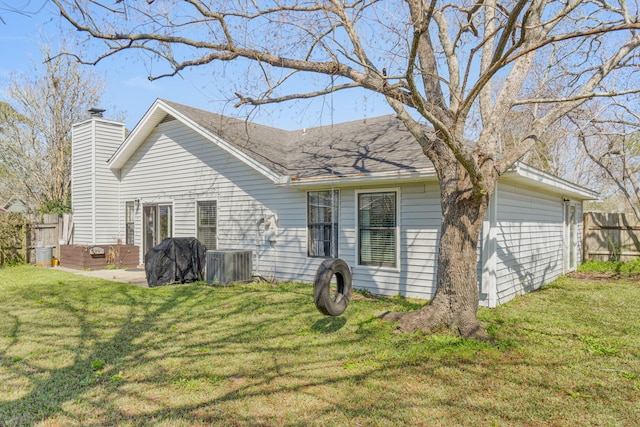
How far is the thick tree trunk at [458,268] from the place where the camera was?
5.46 m

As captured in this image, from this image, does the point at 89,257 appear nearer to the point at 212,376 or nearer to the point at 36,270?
the point at 36,270

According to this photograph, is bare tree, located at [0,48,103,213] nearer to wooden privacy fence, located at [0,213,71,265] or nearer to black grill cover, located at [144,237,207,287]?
wooden privacy fence, located at [0,213,71,265]

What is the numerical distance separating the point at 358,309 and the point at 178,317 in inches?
113

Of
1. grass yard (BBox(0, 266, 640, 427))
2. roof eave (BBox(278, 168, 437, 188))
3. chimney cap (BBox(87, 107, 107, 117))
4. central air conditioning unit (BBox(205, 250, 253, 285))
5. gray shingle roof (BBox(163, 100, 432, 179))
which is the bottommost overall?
grass yard (BBox(0, 266, 640, 427))

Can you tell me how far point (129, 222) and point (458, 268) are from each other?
11.7m

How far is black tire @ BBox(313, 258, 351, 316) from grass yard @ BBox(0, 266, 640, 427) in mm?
452

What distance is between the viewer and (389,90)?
16.7 feet

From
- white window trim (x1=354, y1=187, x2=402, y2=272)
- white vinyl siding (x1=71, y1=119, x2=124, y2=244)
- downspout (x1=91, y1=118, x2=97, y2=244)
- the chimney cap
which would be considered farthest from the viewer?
the chimney cap

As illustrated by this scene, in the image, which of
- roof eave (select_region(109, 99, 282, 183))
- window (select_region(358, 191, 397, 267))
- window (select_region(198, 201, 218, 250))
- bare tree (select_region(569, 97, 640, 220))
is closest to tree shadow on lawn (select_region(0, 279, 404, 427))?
window (select_region(358, 191, 397, 267))

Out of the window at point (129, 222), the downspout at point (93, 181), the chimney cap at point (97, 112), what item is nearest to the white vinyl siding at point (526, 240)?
the window at point (129, 222)

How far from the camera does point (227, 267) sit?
→ 31.1 ft

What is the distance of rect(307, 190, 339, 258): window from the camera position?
912cm

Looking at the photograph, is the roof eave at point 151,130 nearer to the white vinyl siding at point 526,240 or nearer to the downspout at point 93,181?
the downspout at point 93,181

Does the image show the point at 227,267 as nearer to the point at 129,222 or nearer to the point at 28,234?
the point at 129,222
